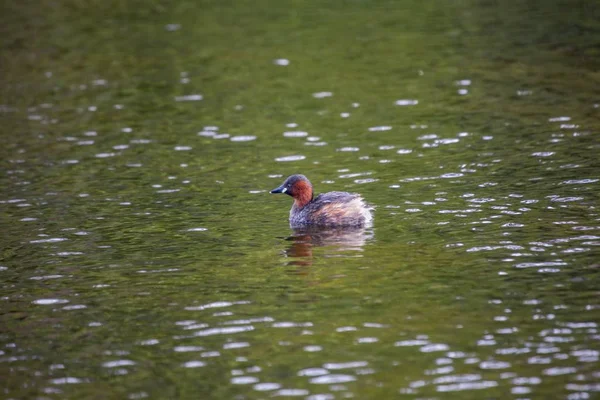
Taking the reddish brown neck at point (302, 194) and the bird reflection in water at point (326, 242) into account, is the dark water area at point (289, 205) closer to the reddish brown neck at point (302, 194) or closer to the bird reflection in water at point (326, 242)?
the bird reflection in water at point (326, 242)

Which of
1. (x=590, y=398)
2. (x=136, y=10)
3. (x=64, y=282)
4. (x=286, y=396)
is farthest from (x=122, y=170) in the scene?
(x=136, y=10)

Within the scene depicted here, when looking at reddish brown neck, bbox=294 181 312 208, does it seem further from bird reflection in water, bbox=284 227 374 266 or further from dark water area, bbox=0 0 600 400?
bird reflection in water, bbox=284 227 374 266

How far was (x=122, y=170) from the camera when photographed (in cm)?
1861

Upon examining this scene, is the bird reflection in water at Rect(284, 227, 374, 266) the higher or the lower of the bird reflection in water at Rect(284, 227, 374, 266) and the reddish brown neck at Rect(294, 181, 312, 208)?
the lower

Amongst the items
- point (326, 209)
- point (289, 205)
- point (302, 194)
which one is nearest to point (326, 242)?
point (326, 209)

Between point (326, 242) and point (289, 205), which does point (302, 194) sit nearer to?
A: point (289, 205)

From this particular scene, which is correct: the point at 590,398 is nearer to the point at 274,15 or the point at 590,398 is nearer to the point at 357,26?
the point at 357,26

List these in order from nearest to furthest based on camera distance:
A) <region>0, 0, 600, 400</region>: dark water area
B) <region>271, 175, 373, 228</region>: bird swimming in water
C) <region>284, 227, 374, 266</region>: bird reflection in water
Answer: <region>0, 0, 600, 400</region>: dark water area → <region>284, 227, 374, 266</region>: bird reflection in water → <region>271, 175, 373, 228</region>: bird swimming in water

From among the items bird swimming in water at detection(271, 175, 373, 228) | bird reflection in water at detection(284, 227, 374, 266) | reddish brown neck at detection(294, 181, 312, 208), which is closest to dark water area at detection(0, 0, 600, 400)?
bird reflection in water at detection(284, 227, 374, 266)

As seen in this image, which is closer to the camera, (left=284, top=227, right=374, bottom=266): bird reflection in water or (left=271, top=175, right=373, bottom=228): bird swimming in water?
(left=284, top=227, right=374, bottom=266): bird reflection in water

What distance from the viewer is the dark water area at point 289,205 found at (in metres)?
9.98

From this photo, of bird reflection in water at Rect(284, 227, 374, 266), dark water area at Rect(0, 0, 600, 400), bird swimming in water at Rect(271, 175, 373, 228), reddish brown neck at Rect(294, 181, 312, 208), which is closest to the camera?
dark water area at Rect(0, 0, 600, 400)

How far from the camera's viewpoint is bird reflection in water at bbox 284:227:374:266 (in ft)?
43.8

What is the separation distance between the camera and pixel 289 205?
55.0ft
